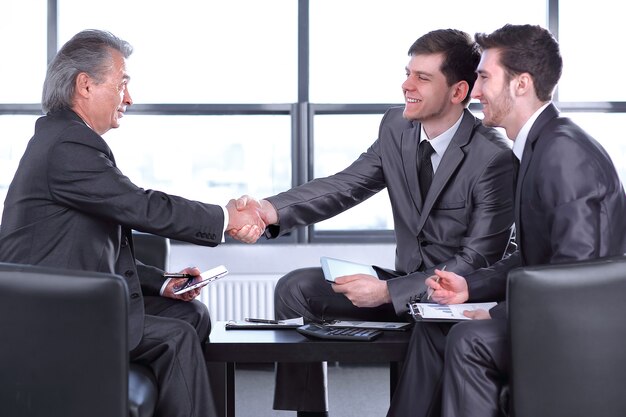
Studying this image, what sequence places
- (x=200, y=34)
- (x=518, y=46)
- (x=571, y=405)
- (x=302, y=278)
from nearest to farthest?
(x=571, y=405) < (x=518, y=46) < (x=302, y=278) < (x=200, y=34)

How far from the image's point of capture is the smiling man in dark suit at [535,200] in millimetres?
2238

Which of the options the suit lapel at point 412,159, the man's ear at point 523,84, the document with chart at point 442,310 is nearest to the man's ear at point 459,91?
the suit lapel at point 412,159

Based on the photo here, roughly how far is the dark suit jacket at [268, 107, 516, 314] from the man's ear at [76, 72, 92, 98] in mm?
929

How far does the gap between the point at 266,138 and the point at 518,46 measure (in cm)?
263

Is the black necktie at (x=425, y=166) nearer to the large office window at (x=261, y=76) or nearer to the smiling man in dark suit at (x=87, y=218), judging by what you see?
the smiling man in dark suit at (x=87, y=218)

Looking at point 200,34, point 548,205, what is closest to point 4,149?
point 200,34

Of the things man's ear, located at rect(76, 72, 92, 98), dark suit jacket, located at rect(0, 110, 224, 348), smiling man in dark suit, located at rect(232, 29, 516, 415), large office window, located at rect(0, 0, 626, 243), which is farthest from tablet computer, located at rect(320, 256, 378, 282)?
large office window, located at rect(0, 0, 626, 243)

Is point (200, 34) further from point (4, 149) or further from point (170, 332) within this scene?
point (170, 332)

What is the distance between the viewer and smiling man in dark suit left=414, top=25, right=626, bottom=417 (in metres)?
2.24

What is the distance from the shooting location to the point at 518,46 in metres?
2.66

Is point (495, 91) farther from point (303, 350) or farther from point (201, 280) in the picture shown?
point (201, 280)

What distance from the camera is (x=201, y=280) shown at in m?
2.83

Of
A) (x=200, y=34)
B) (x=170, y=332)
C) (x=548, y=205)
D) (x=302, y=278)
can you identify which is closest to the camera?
(x=548, y=205)

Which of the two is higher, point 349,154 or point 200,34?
point 200,34
